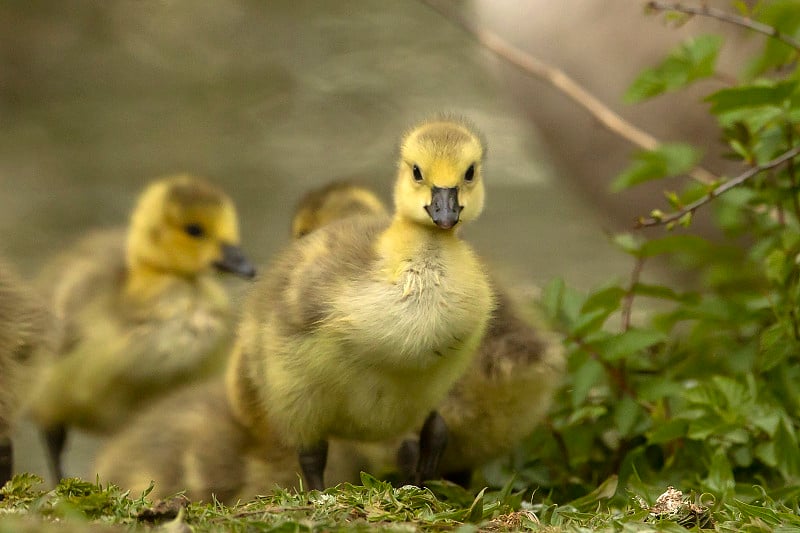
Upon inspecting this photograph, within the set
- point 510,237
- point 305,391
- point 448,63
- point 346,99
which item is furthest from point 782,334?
point 448,63

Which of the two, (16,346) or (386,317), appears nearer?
(386,317)

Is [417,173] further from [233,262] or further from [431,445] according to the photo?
[233,262]

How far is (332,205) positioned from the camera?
7.40 feet

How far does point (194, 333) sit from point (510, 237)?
2.18 meters

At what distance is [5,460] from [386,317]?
0.64 meters

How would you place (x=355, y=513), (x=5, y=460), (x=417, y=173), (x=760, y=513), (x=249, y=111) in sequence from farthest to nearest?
(x=249, y=111)
(x=5, y=460)
(x=417, y=173)
(x=760, y=513)
(x=355, y=513)

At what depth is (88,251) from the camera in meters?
2.72

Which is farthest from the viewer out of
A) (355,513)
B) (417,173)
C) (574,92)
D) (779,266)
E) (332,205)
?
(574,92)

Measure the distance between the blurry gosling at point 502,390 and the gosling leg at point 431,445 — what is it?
100 millimetres

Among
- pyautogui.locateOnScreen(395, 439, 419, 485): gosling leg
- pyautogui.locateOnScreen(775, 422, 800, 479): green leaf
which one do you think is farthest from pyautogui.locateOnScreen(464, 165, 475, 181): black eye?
pyautogui.locateOnScreen(775, 422, 800, 479): green leaf

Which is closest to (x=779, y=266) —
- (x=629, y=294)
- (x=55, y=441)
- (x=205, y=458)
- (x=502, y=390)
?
(x=629, y=294)

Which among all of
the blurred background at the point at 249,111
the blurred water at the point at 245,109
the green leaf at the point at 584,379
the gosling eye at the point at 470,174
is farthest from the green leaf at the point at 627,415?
the blurred water at the point at 245,109

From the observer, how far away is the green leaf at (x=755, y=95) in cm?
178

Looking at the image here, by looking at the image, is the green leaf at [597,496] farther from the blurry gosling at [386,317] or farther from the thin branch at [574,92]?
the thin branch at [574,92]
